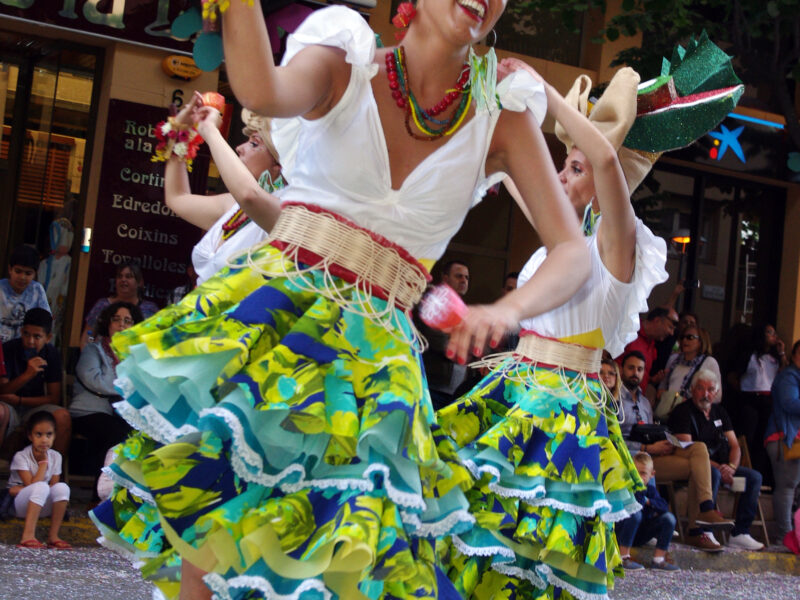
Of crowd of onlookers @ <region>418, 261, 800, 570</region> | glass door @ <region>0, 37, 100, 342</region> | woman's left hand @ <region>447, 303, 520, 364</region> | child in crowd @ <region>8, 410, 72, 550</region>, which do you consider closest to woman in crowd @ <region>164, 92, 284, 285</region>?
woman's left hand @ <region>447, 303, 520, 364</region>

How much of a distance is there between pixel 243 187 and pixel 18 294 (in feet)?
13.4

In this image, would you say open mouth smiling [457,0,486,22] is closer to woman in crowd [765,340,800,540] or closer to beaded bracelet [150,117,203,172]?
beaded bracelet [150,117,203,172]

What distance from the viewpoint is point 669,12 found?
855 cm

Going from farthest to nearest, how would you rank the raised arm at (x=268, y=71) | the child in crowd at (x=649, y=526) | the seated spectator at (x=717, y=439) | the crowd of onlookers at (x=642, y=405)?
the seated spectator at (x=717, y=439)
the child in crowd at (x=649, y=526)
the crowd of onlookers at (x=642, y=405)
the raised arm at (x=268, y=71)

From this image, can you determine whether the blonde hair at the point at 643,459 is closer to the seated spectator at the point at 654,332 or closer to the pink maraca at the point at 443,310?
the seated spectator at the point at 654,332

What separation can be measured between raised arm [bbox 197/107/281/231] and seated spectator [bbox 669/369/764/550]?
5.61 m

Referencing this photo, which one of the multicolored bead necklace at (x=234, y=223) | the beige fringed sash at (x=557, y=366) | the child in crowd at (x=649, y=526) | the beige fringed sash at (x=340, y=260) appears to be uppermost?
the multicolored bead necklace at (x=234, y=223)

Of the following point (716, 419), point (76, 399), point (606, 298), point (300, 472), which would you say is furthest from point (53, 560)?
point (716, 419)

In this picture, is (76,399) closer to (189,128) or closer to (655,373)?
(189,128)

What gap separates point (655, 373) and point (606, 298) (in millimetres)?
5435

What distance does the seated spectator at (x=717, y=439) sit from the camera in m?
8.23

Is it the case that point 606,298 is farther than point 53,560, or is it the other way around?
point 53,560

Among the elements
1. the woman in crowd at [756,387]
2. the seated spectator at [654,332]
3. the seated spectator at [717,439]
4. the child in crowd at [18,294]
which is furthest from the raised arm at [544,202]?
the woman in crowd at [756,387]

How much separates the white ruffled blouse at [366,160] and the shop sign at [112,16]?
607 cm
